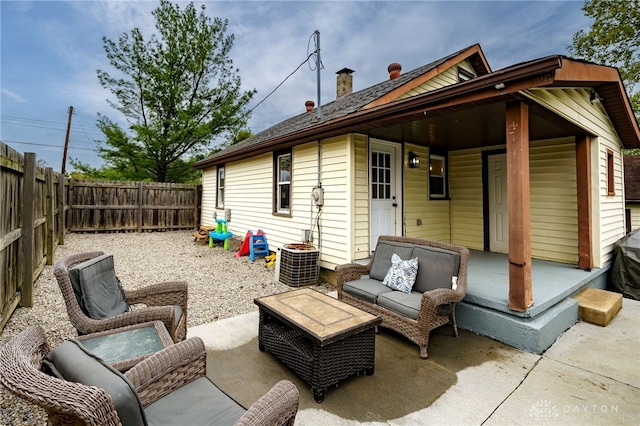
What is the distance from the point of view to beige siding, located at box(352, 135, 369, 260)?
5.10 m

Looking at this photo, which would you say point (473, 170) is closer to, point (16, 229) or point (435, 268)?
point (435, 268)

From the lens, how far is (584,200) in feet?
15.6

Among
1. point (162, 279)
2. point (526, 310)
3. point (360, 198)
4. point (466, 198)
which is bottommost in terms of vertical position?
point (162, 279)

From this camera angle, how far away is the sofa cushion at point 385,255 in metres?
3.75

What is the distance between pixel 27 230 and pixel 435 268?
202 inches

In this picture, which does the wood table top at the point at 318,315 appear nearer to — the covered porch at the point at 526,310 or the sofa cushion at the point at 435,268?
the sofa cushion at the point at 435,268

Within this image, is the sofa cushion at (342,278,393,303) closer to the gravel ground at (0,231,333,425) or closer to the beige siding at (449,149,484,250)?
the gravel ground at (0,231,333,425)

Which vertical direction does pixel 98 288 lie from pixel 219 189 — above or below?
below

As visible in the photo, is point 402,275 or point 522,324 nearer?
point 522,324

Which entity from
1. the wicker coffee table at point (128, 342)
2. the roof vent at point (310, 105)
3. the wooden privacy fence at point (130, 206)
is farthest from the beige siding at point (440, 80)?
the wooden privacy fence at point (130, 206)

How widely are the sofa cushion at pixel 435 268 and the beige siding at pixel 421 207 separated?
2.54m

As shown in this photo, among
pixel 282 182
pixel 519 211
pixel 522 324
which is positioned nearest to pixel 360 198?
pixel 282 182

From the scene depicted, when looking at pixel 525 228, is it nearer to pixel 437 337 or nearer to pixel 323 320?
pixel 437 337

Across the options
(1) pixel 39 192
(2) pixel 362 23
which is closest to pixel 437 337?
(1) pixel 39 192
